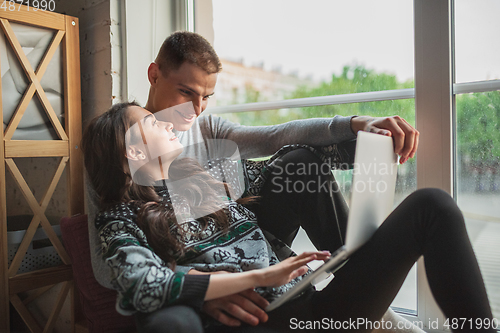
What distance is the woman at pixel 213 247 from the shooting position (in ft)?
2.40

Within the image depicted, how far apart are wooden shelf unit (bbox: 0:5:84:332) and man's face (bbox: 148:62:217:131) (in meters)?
0.40

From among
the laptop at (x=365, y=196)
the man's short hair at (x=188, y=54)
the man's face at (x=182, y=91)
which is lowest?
the laptop at (x=365, y=196)

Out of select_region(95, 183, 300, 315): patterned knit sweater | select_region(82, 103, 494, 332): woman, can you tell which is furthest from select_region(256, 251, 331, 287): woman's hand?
select_region(95, 183, 300, 315): patterned knit sweater

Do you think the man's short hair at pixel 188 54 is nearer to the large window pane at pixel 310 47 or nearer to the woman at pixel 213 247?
the woman at pixel 213 247

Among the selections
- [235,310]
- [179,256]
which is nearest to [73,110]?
[179,256]

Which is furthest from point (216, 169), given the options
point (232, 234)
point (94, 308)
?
point (94, 308)

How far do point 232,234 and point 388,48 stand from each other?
2.55 ft

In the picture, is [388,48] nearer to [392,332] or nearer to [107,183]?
[392,332]

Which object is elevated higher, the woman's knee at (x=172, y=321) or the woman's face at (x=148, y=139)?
the woman's face at (x=148, y=139)

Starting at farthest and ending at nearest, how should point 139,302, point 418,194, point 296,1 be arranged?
1. point 296,1
2. point 418,194
3. point 139,302

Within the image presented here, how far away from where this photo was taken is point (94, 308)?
1054mm

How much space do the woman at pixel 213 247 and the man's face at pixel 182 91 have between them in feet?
0.40

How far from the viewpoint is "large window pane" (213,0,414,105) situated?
1215 mm

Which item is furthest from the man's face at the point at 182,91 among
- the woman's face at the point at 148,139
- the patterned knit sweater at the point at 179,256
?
the patterned knit sweater at the point at 179,256
